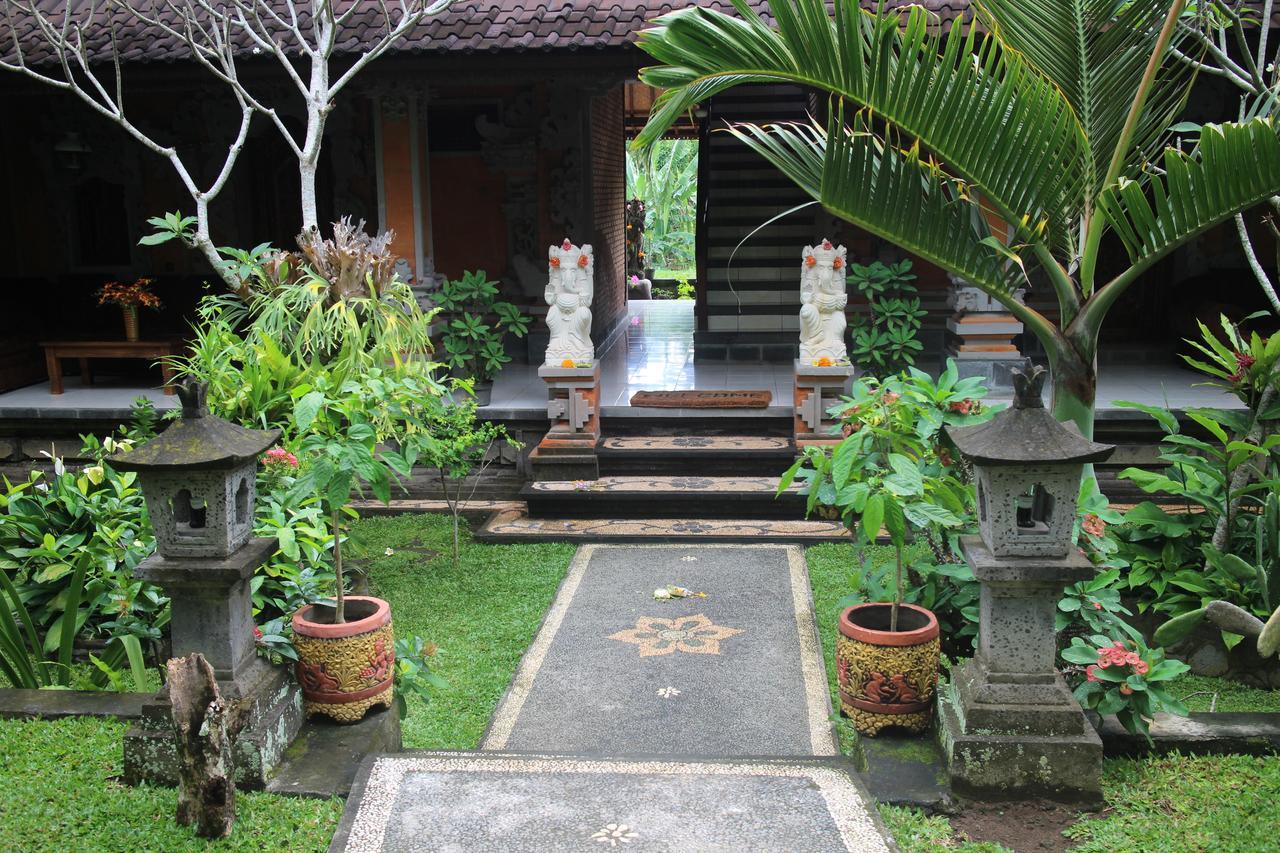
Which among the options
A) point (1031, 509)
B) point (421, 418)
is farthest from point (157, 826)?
point (421, 418)

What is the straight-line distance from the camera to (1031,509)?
3.70 meters

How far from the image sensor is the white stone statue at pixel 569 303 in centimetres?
809

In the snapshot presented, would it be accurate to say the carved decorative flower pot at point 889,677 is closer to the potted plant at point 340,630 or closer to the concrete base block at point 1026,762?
the concrete base block at point 1026,762

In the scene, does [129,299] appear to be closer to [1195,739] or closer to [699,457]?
[699,457]

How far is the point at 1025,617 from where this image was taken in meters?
3.63

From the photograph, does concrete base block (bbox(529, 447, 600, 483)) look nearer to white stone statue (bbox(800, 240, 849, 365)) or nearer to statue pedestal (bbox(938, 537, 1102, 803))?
white stone statue (bbox(800, 240, 849, 365))

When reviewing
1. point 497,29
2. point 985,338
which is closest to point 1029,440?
point 985,338

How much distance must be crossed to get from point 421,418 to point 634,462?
78.3 inches

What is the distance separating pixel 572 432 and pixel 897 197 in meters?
4.10

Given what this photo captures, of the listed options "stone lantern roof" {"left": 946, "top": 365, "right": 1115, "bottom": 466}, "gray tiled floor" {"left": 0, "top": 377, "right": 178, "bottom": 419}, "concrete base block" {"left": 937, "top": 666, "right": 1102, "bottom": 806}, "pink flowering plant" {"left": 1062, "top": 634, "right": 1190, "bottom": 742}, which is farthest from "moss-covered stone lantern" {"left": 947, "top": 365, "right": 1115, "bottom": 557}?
"gray tiled floor" {"left": 0, "top": 377, "right": 178, "bottom": 419}

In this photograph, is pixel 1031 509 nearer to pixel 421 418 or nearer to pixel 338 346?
pixel 421 418

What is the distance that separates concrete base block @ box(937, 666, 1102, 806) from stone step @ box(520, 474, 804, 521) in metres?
4.07

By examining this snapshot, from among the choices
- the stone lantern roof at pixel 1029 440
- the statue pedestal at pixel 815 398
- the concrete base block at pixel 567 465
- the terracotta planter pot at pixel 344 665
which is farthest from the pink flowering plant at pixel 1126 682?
the concrete base block at pixel 567 465

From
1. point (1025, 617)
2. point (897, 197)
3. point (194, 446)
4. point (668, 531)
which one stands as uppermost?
point (897, 197)
